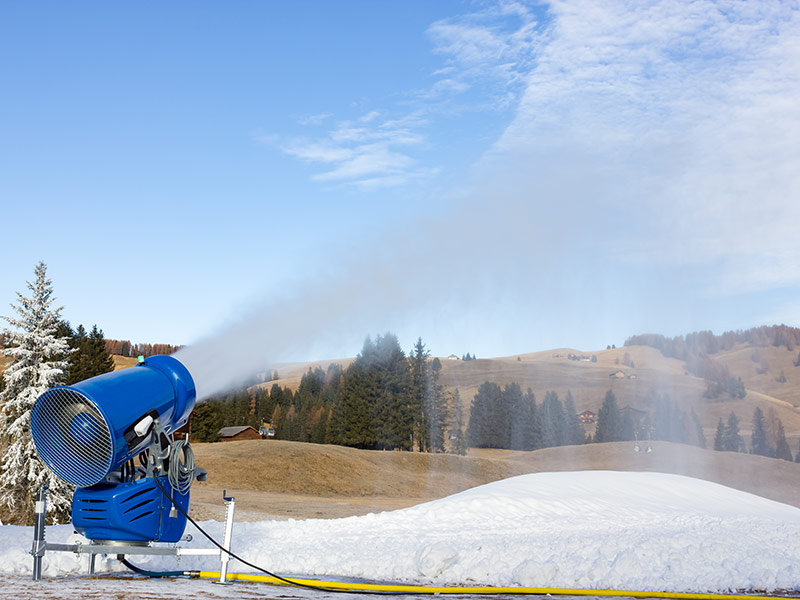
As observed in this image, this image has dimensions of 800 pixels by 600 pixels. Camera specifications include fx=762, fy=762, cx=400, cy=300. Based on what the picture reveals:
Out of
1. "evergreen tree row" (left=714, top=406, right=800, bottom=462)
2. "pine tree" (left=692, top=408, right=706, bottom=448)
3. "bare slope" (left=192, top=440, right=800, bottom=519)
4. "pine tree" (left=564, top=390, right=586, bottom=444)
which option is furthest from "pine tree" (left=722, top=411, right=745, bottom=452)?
"pine tree" (left=564, top=390, right=586, bottom=444)

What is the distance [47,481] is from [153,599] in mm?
22018

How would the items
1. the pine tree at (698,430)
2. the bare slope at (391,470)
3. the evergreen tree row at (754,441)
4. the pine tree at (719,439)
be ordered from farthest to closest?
the evergreen tree row at (754,441) < the pine tree at (719,439) < the pine tree at (698,430) < the bare slope at (391,470)

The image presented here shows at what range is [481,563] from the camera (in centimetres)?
1280

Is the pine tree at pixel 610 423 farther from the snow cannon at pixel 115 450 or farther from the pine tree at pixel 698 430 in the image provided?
the snow cannon at pixel 115 450

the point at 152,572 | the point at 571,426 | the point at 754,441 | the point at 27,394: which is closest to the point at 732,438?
the point at 754,441

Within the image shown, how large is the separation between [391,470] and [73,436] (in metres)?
51.4

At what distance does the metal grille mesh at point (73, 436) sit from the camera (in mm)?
9961

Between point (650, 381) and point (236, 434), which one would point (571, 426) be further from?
point (236, 434)

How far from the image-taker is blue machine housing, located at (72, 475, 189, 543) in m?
10.0

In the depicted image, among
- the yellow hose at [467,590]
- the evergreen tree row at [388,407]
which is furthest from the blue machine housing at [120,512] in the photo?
the evergreen tree row at [388,407]

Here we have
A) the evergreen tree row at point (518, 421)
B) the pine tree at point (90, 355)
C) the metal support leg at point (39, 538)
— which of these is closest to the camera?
the metal support leg at point (39, 538)

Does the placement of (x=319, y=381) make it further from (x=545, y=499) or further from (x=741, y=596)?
(x=741, y=596)

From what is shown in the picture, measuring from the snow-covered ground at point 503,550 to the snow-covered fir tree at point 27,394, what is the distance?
1196 centimetres

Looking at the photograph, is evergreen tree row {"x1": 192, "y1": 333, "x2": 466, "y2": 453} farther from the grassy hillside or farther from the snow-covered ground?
the snow-covered ground
